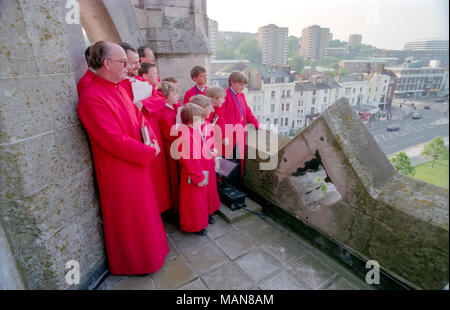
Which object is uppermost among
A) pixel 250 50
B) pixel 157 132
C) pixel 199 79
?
pixel 250 50

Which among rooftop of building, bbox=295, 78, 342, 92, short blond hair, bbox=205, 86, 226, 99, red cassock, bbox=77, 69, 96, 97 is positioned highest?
red cassock, bbox=77, 69, 96, 97

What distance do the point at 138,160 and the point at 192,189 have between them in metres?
0.76

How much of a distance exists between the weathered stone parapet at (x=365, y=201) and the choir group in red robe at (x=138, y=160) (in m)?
0.89

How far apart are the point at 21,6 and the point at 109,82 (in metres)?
0.62

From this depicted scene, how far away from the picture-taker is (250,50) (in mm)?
49344

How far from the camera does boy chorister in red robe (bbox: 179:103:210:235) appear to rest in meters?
2.36

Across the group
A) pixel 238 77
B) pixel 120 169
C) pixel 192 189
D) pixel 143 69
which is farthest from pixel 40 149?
pixel 238 77

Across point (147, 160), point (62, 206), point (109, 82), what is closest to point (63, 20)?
point (109, 82)

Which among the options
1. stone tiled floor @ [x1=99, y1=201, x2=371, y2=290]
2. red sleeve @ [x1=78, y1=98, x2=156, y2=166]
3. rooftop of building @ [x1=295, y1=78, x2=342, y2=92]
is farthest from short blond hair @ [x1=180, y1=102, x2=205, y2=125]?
rooftop of building @ [x1=295, y1=78, x2=342, y2=92]

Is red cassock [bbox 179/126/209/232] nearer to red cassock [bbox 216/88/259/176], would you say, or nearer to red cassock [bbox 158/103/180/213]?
red cassock [bbox 158/103/180/213]

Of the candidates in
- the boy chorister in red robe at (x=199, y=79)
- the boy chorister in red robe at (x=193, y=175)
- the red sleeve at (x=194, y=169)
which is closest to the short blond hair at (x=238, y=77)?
the boy chorister in red robe at (x=199, y=79)

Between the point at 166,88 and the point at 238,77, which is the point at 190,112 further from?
the point at 238,77

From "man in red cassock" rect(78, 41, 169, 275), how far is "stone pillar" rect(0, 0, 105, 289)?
0.15m

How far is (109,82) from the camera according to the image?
186 cm
